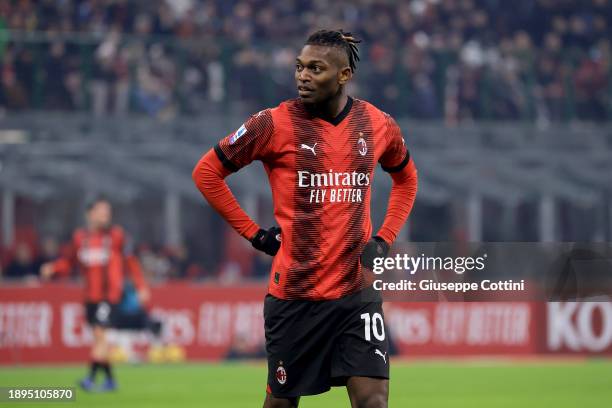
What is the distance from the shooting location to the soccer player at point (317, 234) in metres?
6.05

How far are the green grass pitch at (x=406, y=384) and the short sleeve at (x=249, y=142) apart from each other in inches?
232

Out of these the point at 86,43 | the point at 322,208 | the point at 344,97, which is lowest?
the point at 322,208

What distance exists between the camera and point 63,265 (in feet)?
48.9

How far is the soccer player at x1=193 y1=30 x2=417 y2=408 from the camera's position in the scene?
19.9 ft

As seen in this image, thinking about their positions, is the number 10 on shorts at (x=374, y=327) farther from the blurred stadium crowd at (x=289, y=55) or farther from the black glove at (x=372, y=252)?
the blurred stadium crowd at (x=289, y=55)

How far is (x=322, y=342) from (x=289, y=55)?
619 inches

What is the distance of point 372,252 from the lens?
613 centimetres

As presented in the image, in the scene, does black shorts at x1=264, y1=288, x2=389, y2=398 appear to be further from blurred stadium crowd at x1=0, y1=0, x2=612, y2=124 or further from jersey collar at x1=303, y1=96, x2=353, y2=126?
blurred stadium crowd at x1=0, y1=0, x2=612, y2=124

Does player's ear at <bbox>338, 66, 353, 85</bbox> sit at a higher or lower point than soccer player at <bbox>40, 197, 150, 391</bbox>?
higher

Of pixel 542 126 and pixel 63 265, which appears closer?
pixel 63 265

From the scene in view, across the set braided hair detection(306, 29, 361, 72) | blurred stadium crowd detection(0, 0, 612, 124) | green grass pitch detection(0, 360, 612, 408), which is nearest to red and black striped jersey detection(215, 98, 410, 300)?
braided hair detection(306, 29, 361, 72)

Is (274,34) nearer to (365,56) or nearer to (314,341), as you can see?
(365,56)

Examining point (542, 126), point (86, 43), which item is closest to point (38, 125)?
point (86, 43)

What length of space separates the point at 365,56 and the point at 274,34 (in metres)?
2.06
